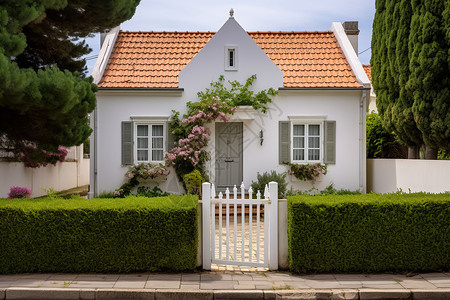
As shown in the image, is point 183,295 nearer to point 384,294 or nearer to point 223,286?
point 223,286

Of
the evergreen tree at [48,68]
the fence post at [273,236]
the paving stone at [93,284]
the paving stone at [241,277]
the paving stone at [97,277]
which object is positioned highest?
the evergreen tree at [48,68]

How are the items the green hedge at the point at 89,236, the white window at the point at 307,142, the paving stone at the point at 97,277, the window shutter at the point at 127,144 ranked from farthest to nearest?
the white window at the point at 307,142 → the window shutter at the point at 127,144 → the green hedge at the point at 89,236 → the paving stone at the point at 97,277

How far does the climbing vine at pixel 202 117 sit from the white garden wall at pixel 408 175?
4.16 m

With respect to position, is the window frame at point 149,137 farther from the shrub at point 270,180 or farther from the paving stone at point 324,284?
the paving stone at point 324,284

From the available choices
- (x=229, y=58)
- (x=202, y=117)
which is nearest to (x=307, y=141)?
(x=202, y=117)

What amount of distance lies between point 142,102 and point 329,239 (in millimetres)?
8745

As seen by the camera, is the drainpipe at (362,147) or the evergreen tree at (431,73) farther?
the drainpipe at (362,147)

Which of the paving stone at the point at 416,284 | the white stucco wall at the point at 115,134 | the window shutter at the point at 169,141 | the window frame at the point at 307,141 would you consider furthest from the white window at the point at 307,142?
the paving stone at the point at 416,284

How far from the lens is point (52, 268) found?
6.45 meters

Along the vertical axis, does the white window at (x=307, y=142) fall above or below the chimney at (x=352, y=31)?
below

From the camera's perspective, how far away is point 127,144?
13539 millimetres

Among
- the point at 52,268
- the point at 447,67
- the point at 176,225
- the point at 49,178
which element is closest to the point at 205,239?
the point at 176,225

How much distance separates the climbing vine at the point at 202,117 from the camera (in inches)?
513

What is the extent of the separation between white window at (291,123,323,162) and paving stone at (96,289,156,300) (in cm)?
886
